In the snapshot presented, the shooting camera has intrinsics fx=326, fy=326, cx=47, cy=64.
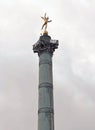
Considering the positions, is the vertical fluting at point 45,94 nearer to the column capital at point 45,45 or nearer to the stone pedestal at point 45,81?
the stone pedestal at point 45,81

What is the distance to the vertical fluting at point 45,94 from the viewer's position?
44.4m

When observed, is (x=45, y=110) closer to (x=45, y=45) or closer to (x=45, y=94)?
(x=45, y=94)

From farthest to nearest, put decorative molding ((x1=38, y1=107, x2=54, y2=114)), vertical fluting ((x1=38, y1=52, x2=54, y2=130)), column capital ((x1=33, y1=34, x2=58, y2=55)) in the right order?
column capital ((x1=33, y1=34, x2=58, y2=55)) < decorative molding ((x1=38, y1=107, x2=54, y2=114)) < vertical fluting ((x1=38, y1=52, x2=54, y2=130))

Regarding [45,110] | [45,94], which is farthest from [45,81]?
[45,110]

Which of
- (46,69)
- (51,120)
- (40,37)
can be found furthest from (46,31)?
(51,120)

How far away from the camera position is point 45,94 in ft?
150

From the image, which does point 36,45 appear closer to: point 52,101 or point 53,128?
point 52,101

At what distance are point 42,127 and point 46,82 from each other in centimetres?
634

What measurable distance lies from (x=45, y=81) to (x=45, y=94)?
1.91 m

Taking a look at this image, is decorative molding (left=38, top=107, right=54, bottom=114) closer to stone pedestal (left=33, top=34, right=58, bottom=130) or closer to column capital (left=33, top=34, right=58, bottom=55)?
stone pedestal (left=33, top=34, right=58, bottom=130)

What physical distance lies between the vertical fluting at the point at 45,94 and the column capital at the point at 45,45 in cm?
69

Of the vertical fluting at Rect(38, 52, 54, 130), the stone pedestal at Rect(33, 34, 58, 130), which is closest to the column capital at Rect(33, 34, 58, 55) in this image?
the stone pedestal at Rect(33, 34, 58, 130)

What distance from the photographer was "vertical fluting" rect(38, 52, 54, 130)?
4444 centimetres

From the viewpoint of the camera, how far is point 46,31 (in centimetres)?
5072
